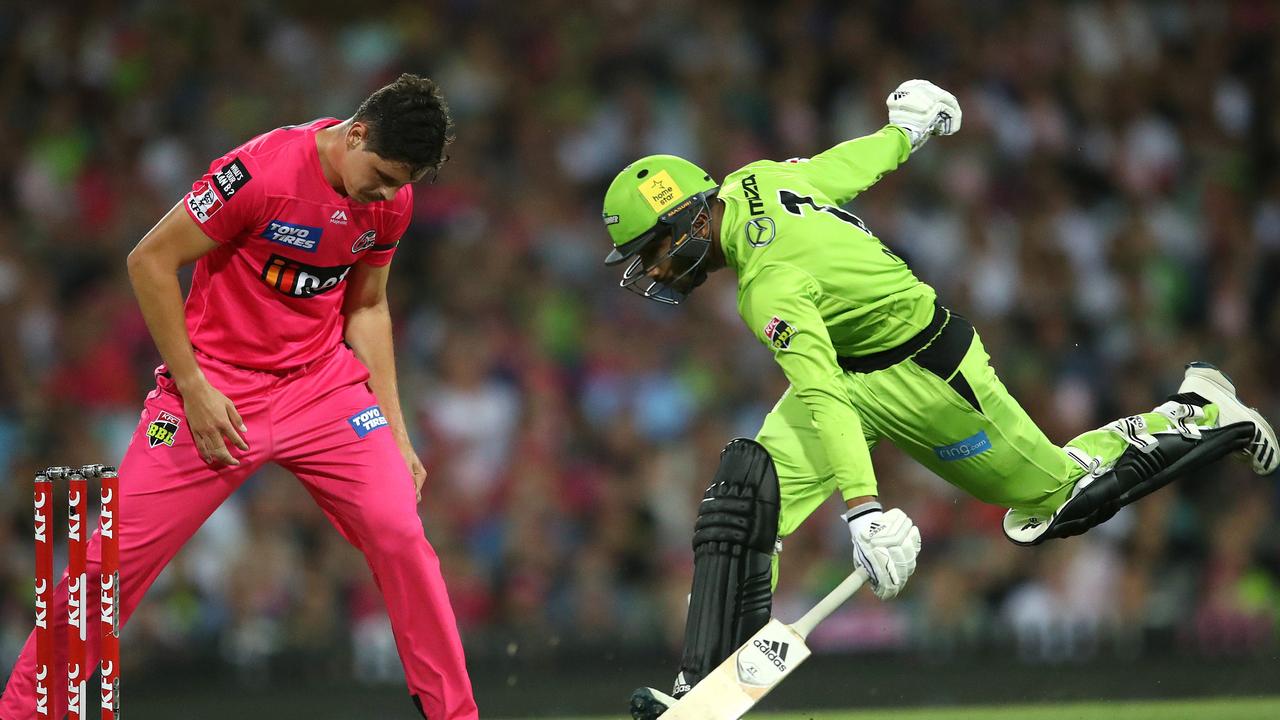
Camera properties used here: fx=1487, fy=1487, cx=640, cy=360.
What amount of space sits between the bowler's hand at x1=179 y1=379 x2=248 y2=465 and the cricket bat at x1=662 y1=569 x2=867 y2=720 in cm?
144

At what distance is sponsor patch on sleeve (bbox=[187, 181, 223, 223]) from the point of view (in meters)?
4.06

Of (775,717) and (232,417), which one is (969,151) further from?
(232,417)

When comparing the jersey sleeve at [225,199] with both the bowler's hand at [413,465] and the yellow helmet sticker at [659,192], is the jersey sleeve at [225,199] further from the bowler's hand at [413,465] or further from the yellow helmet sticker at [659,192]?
the yellow helmet sticker at [659,192]

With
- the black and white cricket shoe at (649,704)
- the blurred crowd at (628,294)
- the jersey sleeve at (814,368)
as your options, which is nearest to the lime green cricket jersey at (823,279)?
the jersey sleeve at (814,368)

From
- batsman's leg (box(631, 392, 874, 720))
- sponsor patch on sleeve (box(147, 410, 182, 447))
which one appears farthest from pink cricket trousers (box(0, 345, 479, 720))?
batsman's leg (box(631, 392, 874, 720))

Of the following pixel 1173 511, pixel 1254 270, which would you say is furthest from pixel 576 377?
pixel 1254 270

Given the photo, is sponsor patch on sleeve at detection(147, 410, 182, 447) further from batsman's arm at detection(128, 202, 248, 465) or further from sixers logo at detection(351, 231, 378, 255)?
sixers logo at detection(351, 231, 378, 255)

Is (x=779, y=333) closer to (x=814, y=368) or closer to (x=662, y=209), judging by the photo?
(x=814, y=368)

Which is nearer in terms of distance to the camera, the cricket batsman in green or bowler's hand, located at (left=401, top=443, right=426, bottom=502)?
the cricket batsman in green

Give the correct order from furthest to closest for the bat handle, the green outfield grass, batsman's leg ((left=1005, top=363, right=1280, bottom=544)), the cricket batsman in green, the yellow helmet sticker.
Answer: the green outfield grass
batsman's leg ((left=1005, top=363, right=1280, bottom=544))
the yellow helmet sticker
the cricket batsman in green
the bat handle

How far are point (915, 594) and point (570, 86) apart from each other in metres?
3.72

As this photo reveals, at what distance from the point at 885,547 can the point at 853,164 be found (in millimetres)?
1490

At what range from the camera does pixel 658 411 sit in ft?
26.9

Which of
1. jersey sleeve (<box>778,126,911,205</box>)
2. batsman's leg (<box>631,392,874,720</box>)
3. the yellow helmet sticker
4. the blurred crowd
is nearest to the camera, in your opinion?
batsman's leg (<box>631,392,874,720</box>)
